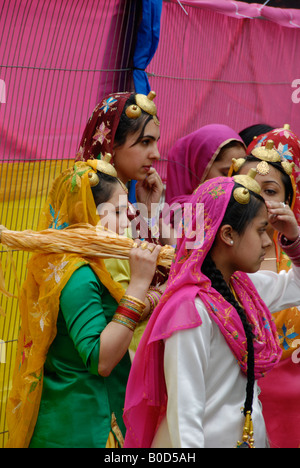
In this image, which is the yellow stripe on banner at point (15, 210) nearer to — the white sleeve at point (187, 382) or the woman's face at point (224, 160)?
the woman's face at point (224, 160)

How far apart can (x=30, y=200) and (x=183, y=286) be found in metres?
2.28

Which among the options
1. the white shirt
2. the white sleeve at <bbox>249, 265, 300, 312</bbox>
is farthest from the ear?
the white sleeve at <bbox>249, 265, 300, 312</bbox>

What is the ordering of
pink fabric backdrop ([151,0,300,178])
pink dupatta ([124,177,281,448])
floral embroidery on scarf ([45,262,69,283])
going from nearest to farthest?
pink dupatta ([124,177,281,448]), floral embroidery on scarf ([45,262,69,283]), pink fabric backdrop ([151,0,300,178])

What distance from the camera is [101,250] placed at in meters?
2.73

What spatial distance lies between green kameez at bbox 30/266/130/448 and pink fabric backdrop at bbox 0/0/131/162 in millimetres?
1795

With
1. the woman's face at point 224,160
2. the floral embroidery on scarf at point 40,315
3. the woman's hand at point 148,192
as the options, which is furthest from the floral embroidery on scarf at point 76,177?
the woman's face at point 224,160

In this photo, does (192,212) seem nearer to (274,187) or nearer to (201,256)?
(201,256)

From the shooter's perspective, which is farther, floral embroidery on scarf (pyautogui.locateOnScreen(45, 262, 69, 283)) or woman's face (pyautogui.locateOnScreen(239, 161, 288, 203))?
woman's face (pyautogui.locateOnScreen(239, 161, 288, 203))

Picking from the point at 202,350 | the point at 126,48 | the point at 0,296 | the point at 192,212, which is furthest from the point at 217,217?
the point at 126,48

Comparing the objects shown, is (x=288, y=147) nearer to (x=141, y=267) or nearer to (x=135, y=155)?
(x=135, y=155)

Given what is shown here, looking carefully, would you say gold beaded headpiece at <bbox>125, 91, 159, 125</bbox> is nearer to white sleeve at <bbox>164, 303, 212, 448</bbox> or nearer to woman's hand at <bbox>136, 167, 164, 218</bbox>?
woman's hand at <bbox>136, 167, 164, 218</bbox>

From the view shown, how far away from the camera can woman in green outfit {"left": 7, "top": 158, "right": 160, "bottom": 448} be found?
2.61m

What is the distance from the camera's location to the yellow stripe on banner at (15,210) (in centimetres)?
416

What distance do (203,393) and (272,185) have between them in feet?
4.53
